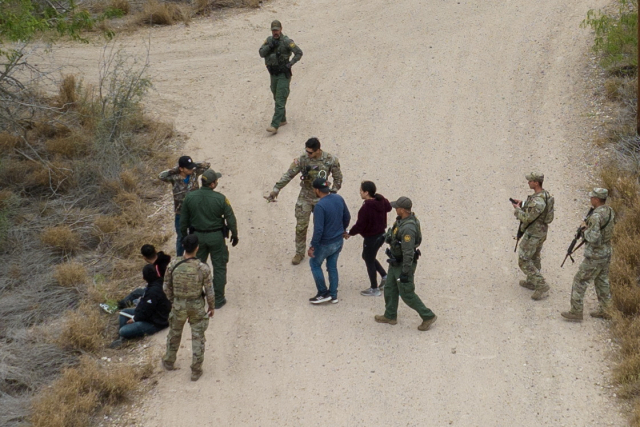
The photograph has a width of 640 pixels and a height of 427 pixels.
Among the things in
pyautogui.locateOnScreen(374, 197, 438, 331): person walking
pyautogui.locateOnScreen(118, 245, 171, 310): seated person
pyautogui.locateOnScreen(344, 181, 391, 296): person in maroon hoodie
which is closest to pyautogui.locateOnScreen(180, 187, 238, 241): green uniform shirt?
pyautogui.locateOnScreen(118, 245, 171, 310): seated person

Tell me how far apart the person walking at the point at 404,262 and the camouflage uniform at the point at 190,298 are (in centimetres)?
209

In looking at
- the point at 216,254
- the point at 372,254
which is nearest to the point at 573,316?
the point at 372,254

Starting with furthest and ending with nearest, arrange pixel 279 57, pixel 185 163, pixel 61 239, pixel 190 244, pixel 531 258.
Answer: pixel 279 57, pixel 61 239, pixel 185 163, pixel 531 258, pixel 190 244

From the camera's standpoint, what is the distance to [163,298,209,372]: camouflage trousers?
7.57m

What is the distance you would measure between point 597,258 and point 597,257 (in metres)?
0.01

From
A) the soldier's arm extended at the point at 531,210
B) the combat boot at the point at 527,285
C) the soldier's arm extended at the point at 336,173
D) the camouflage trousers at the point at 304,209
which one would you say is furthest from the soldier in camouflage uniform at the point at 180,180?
the combat boot at the point at 527,285

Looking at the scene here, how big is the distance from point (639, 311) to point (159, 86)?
1044 centimetres

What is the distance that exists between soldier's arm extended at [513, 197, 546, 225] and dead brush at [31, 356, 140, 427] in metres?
4.81

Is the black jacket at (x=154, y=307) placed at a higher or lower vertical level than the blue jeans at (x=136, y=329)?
higher

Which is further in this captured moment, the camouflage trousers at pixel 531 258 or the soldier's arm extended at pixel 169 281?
the camouflage trousers at pixel 531 258

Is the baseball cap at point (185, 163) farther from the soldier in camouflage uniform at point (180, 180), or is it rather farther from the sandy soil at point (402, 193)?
the sandy soil at point (402, 193)

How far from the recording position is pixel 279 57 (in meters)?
12.2

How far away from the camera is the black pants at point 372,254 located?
8891 mm

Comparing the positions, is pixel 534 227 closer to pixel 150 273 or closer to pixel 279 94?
pixel 150 273
